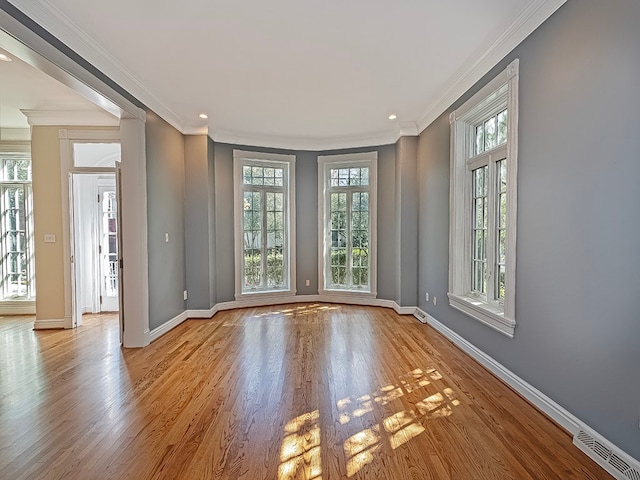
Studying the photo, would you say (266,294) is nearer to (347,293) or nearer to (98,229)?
(347,293)

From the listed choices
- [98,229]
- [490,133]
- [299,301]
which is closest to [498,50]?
[490,133]

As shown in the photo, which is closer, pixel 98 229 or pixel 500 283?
pixel 500 283

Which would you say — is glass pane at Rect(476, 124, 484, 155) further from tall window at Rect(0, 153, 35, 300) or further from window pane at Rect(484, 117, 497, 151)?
tall window at Rect(0, 153, 35, 300)

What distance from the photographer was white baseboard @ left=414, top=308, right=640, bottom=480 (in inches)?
63.7

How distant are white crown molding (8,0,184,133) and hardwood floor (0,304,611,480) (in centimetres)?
271

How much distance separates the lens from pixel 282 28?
249 centimetres

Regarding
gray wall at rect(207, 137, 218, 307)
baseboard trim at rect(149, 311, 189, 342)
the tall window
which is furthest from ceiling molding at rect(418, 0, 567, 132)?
the tall window

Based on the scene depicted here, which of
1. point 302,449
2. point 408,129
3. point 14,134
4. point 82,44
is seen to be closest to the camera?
point 302,449

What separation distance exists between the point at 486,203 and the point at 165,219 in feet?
12.3

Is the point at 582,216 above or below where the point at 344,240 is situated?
above

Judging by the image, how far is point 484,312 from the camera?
2.97m

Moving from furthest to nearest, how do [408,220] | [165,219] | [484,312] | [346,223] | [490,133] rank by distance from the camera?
[346,223] < [408,220] < [165,219] < [490,133] < [484,312]

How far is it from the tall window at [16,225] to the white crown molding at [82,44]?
309cm

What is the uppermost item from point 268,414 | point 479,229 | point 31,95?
point 31,95
